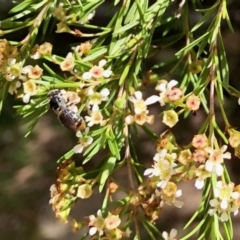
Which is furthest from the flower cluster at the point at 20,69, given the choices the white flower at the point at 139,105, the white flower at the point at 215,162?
the white flower at the point at 215,162

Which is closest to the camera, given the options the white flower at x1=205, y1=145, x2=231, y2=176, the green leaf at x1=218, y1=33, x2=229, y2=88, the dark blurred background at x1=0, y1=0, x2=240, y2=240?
the white flower at x1=205, y1=145, x2=231, y2=176

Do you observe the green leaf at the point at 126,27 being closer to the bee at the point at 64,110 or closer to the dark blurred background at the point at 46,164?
the bee at the point at 64,110

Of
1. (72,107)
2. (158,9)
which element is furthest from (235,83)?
(72,107)

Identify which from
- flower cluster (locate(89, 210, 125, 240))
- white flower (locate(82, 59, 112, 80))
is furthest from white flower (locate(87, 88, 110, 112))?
flower cluster (locate(89, 210, 125, 240))

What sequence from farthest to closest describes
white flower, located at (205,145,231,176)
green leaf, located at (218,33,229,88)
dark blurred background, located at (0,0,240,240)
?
dark blurred background, located at (0,0,240,240), green leaf, located at (218,33,229,88), white flower, located at (205,145,231,176)

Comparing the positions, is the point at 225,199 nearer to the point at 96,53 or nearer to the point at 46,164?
the point at 96,53

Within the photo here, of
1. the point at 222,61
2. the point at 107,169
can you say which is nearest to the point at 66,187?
the point at 107,169

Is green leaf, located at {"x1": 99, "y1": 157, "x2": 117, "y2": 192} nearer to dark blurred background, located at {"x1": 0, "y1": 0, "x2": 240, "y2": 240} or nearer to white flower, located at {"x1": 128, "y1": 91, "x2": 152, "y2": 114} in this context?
white flower, located at {"x1": 128, "y1": 91, "x2": 152, "y2": 114}

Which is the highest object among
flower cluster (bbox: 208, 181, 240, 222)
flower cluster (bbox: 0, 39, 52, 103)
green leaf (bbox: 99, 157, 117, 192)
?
flower cluster (bbox: 0, 39, 52, 103)
